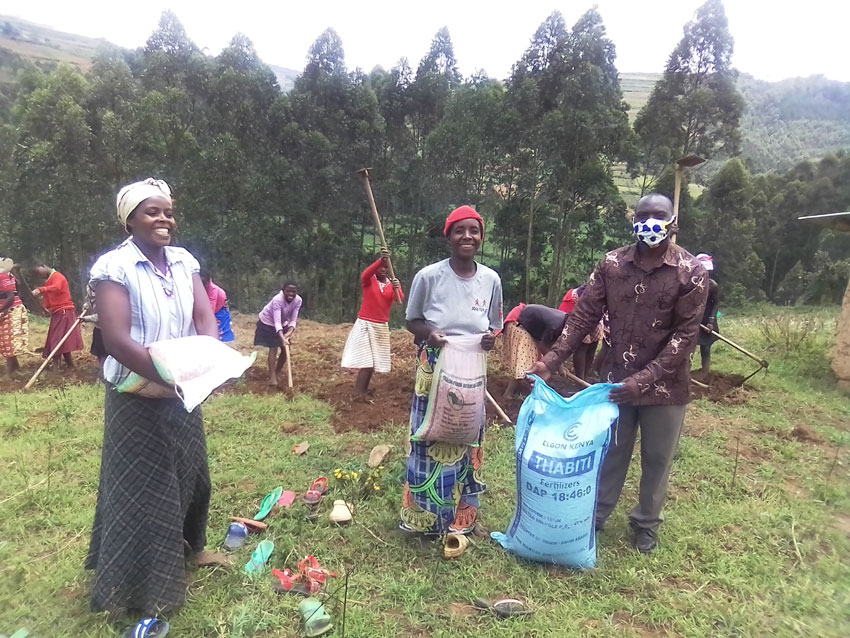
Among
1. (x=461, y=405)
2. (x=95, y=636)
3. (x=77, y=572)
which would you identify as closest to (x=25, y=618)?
(x=77, y=572)

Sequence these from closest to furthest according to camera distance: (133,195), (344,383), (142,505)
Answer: (133,195) → (142,505) → (344,383)

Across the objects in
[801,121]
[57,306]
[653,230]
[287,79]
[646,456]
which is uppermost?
[801,121]

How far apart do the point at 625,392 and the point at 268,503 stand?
2.09 metres

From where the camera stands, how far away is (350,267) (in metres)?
16.3

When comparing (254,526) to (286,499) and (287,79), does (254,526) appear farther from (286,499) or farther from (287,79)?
(287,79)

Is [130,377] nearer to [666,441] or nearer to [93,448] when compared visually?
[666,441]

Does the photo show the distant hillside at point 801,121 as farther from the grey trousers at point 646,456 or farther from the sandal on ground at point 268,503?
the sandal on ground at point 268,503

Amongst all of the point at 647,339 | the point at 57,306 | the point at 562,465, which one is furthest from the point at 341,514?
the point at 57,306

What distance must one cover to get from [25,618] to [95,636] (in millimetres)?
448

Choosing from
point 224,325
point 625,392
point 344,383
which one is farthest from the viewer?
point 344,383

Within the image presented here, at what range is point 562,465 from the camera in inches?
93.5

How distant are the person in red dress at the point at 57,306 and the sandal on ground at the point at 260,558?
4779 mm

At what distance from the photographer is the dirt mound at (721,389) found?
561 cm

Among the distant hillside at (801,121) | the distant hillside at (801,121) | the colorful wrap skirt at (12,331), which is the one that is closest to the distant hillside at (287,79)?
the colorful wrap skirt at (12,331)
